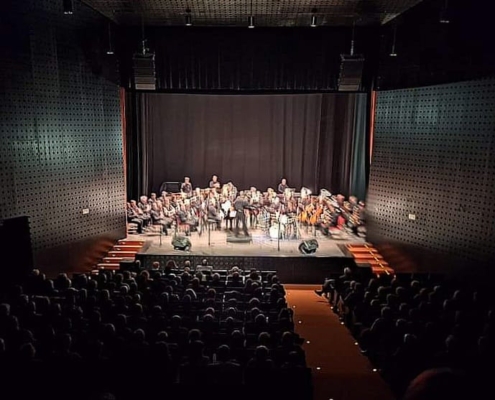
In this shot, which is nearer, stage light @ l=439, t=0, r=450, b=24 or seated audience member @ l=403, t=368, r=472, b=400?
seated audience member @ l=403, t=368, r=472, b=400

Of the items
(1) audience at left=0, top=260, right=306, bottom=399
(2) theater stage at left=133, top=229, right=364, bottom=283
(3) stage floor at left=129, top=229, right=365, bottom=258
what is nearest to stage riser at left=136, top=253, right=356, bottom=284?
(2) theater stage at left=133, top=229, right=364, bottom=283

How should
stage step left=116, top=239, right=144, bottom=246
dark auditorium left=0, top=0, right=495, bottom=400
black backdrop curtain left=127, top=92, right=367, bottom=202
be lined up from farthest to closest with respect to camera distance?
black backdrop curtain left=127, top=92, right=367, bottom=202, stage step left=116, top=239, right=144, bottom=246, dark auditorium left=0, top=0, right=495, bottom=400

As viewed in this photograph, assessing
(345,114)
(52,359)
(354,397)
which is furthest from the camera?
(345,114)

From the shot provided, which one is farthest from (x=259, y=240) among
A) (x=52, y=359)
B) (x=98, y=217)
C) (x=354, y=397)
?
(x=52, y=359)

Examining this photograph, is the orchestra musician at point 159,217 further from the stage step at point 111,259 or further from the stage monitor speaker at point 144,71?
the stage monitor speaker at point 144,71

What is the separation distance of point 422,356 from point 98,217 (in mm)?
10263

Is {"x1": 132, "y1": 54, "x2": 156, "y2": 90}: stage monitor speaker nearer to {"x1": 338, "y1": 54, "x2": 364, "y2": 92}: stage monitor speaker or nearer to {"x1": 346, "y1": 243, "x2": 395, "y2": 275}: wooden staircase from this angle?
{"x1": 338, "y1": 54, "x2": 364, "y2": 92}: stage monitor speaker

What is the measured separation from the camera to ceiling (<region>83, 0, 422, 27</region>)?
12.8m

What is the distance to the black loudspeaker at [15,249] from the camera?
33.9 feet

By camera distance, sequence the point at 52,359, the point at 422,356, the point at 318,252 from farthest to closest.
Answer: the point at 318,252 < the point at 422,356 < the point at 52,359

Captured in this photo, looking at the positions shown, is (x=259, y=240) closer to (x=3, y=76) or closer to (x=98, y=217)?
(x=98, y=217)

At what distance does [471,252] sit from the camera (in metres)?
10.6

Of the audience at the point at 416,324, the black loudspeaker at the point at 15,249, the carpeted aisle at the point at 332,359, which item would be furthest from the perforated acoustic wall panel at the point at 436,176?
the black loudspeaker at the point at 15,249

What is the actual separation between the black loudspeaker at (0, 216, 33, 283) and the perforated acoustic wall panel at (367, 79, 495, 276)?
975 centimetres
